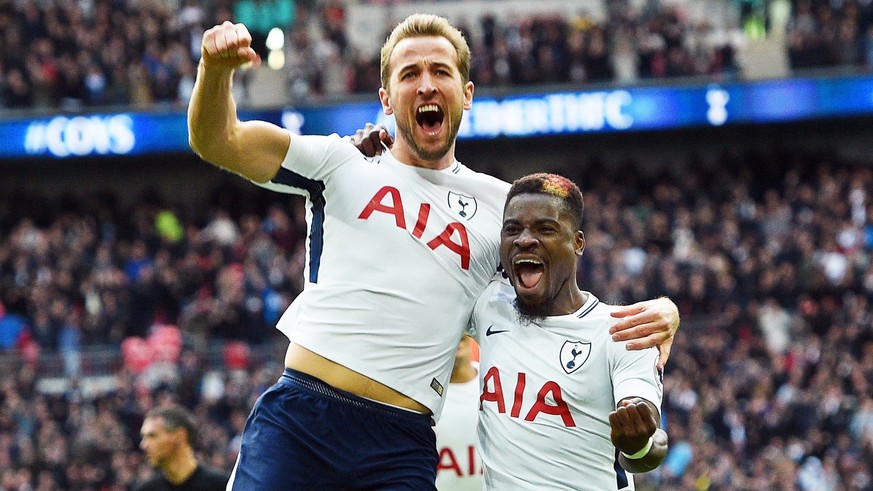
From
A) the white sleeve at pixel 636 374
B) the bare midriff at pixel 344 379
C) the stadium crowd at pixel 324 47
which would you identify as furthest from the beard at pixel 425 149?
the stadium crowd at pixel 324 47

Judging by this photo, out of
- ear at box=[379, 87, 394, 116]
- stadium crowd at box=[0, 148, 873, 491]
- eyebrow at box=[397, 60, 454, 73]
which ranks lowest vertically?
stadium crowd at box=[0, 148, 873, 491]

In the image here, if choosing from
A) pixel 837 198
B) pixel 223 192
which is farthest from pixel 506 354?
pixel 223 192

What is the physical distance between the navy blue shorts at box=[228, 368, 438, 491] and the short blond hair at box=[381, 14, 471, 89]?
1.20 metres

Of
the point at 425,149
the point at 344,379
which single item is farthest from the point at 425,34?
the point at 344,379

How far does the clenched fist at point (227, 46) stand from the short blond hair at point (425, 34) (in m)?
0.89

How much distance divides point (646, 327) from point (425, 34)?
1.33 meters

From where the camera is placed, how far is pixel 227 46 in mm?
4078

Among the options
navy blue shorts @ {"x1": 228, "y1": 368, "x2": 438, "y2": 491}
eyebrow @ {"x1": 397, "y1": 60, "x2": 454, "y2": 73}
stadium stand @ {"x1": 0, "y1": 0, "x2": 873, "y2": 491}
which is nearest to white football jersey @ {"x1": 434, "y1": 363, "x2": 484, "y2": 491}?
navy blue shorts @ {"x1": 228, "y1": 368, "x2": 438, "y2": 491}

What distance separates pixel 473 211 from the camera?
490 centimetres

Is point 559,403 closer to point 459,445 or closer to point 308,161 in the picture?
point 308,161

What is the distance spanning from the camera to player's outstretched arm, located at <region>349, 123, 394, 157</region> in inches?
192

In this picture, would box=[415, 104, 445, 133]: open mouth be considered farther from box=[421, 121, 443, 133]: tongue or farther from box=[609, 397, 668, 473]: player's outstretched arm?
box=[609, 397, 668, 473]: player's outstretched arm

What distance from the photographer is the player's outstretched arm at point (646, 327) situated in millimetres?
4461

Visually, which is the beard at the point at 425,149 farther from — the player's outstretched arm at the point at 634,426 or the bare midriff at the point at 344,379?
the player's outstretched arm at the point at 634,426
